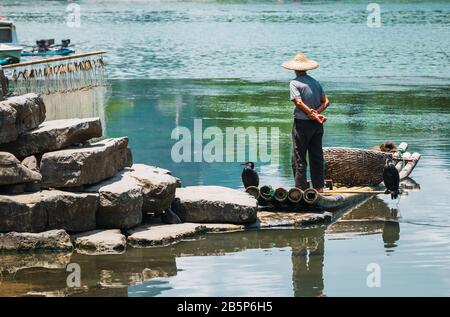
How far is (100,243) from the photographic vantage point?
14.2 m

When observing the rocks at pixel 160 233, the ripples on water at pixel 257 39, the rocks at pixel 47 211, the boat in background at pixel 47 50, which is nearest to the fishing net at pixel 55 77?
the rocks at pixel 160 233

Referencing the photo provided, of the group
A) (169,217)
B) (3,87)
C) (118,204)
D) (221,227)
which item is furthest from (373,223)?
(3,87)

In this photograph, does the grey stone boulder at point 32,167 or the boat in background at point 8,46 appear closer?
the grey stone boulder at point 32,167

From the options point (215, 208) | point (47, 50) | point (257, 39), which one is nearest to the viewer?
point (215, 208)

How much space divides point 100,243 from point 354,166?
496 cm

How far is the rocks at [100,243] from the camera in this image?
1412 cm

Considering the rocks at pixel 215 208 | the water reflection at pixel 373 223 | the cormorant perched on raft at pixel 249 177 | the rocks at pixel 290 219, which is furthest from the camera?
the cormorant perched on raft at pixel 249 177

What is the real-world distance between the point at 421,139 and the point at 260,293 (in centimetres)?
1224

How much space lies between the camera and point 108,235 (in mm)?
14422

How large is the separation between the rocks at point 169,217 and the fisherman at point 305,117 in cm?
186

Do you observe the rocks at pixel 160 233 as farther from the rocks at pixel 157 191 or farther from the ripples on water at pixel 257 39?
the ripples on water at pixel 257 39

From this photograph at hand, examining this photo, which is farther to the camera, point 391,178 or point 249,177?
point 391,178

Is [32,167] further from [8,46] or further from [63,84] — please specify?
[8,46]
